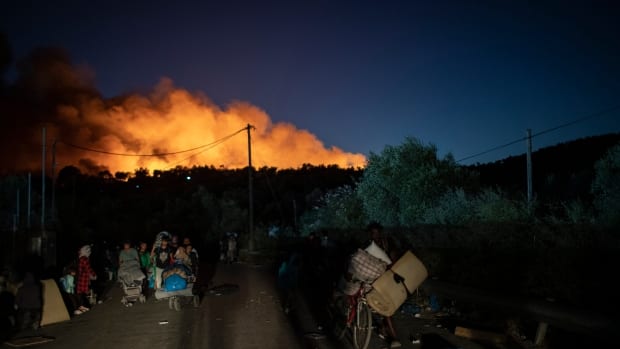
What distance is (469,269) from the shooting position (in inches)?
535

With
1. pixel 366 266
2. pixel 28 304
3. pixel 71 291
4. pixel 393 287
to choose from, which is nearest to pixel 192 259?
pixel 71 291

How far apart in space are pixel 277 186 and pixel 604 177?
265ft

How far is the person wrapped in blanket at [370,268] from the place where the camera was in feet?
31.6

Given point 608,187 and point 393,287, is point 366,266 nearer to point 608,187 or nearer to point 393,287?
point 393,287

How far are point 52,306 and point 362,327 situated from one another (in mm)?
8229

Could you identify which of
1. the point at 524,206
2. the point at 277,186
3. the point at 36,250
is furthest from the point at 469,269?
the point at 277,186

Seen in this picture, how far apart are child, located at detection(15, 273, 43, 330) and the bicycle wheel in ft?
25.0

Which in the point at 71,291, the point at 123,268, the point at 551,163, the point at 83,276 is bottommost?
the point at 71,291

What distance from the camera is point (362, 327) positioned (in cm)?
938

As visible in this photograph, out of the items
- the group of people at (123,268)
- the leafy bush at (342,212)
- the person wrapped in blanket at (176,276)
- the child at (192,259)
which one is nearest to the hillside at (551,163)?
the leafy bush at (342,212)

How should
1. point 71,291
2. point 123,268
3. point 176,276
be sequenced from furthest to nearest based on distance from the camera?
point 123,268
point 71,291
point 176,276

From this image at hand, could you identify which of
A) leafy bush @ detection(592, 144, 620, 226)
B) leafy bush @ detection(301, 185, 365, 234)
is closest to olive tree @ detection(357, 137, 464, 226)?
leafy bush @ detection(301, 185, 365, 234)

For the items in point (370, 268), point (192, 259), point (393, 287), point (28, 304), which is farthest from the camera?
point (192, 259)

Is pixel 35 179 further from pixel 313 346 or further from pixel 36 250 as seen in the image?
pixel 313 346
